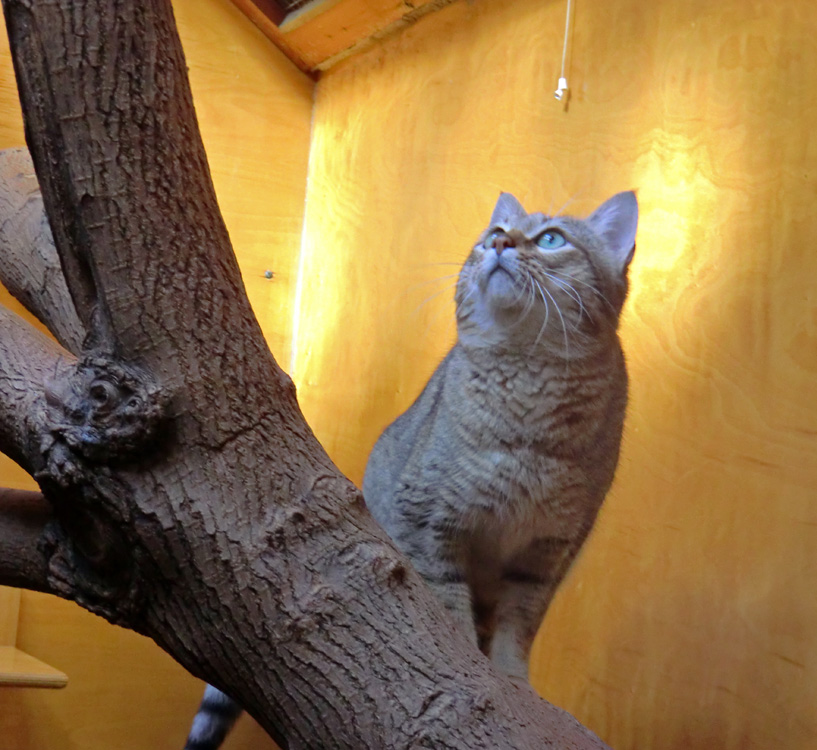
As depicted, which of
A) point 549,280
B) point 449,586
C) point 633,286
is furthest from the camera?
point 633,286

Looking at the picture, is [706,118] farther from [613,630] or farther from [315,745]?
[315,745]

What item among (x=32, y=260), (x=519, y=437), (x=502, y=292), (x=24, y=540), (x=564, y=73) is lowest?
(x=24, y=540)

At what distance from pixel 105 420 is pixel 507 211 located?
55.9 inches

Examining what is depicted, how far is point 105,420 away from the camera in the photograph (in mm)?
1169

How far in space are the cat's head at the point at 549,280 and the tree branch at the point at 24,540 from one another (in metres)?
1.09

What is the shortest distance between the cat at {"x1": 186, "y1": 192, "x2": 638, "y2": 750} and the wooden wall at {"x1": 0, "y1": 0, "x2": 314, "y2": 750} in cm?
134

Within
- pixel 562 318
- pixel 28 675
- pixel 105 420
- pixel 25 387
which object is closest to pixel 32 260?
pixel 25 387

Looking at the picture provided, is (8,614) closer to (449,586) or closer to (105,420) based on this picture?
(449,586)

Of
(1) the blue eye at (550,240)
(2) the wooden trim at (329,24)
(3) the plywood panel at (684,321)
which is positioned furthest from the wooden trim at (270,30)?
(1) the blue eye at (550,240)

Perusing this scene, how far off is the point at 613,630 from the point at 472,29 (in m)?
1.95

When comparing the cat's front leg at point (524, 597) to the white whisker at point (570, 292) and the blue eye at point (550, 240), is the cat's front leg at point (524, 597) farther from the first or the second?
the blue eye at point (550, 240)

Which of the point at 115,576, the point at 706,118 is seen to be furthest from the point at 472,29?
the point at 115,576

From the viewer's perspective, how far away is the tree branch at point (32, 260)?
2.07m

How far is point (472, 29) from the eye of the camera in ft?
9.79
